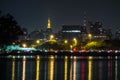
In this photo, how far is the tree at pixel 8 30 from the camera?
13738 centimetres

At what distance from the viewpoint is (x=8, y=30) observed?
471 feet

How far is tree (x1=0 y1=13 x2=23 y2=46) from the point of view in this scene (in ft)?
451

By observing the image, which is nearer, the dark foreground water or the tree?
the dark foreground water

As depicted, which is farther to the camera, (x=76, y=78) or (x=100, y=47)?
(x=100, y=47)

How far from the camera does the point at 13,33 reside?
14788cm

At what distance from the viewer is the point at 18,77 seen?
53.8m

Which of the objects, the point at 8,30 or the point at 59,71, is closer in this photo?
the point at 59,71

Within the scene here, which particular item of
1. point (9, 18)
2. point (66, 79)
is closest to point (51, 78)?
point (66, 79)

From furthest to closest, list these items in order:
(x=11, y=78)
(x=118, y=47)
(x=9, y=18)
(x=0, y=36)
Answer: (x=118, y=47) → (x=9, y=18) → (x=0, y=36) → (x=11, y=78)

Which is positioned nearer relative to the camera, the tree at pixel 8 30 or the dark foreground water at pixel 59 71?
the dark foreground water at pixel 59 71

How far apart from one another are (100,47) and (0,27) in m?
64.5

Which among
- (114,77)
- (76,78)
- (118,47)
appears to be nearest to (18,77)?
(76,78)

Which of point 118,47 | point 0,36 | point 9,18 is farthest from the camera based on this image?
point 118,47

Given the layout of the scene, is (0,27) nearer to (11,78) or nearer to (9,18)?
(9,18)
